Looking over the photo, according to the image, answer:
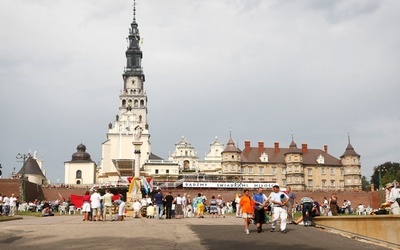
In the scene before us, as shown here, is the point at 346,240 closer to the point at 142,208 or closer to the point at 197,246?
the point at 197,246

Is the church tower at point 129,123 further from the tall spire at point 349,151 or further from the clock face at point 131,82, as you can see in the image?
the tall spire at point 349,151

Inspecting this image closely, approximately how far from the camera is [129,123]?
110 metres

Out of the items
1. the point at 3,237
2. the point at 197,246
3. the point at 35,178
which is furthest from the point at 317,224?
the point at 35,178

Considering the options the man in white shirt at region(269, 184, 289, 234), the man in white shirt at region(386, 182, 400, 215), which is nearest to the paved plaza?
the man in white shirt at region(269, 184, 289, 234)

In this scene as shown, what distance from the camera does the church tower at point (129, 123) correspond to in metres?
97.1

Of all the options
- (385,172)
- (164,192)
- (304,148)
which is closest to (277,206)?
(164,192)

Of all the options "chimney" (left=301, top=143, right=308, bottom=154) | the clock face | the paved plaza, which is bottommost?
the paved plaza

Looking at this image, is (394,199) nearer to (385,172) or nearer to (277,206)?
(277,206)

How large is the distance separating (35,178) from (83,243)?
285 ft

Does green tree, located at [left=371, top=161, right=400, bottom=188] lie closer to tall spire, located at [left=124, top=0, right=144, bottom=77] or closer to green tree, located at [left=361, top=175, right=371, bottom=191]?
green tree, located at [left=361, top=175, right=371, bottom=191]

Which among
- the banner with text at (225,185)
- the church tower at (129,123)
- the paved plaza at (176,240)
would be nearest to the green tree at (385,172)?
the banner with text at (225,185)

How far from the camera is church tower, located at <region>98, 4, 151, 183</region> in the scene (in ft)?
318

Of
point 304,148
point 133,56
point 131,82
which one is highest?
point 133,56

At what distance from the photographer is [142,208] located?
32094 mm
